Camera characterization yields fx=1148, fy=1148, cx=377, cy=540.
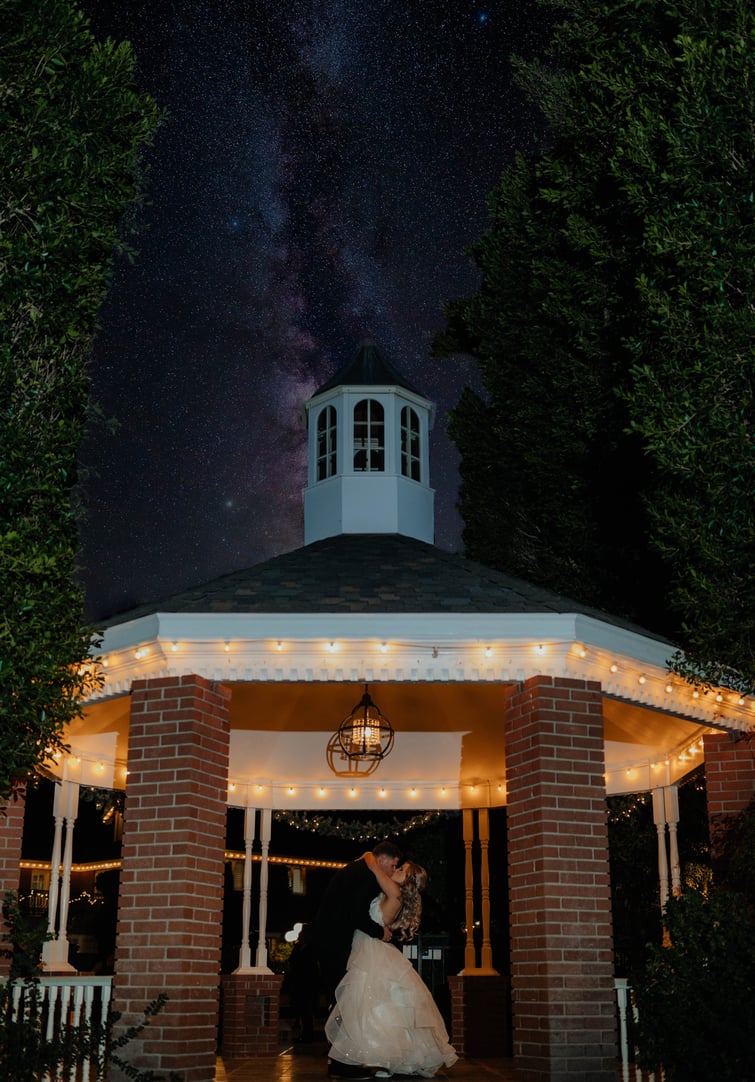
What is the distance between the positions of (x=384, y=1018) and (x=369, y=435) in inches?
295

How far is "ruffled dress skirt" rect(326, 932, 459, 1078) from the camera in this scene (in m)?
9.83

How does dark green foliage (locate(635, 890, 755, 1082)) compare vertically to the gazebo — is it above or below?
below

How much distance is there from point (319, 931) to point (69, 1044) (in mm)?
3526

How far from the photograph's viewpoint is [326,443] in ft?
49.6

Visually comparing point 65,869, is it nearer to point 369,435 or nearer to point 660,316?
point 369,435

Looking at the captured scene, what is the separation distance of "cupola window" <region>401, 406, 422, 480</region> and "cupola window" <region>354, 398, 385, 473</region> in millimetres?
293

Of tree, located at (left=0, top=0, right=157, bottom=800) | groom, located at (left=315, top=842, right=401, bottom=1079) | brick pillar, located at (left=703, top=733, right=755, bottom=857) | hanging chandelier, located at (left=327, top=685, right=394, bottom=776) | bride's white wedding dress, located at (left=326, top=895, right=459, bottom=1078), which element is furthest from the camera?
hanging chandelier, located at (left=327, top=685, right=394, bottom=776)

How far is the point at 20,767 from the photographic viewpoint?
8055 mm

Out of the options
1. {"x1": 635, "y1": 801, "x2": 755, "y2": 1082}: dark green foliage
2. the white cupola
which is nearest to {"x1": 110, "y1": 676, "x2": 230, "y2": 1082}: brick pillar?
{"x1": 635, "y1": 801, "x2": 755, "y2": 1082}: dark green foliage

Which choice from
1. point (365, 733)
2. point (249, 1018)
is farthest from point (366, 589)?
point (249, 1018)

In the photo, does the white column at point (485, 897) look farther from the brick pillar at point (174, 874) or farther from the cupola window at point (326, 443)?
the brick pillar at point (174, 874)

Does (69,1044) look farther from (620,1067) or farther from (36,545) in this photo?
(620,1067)

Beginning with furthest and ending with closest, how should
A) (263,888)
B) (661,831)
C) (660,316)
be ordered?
(263,888) → (661,831) → (660,316)

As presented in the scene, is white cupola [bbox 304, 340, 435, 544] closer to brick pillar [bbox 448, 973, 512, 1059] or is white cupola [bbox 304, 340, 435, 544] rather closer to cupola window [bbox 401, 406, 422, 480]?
cupola window [bbox 401, 406, 422, 480]
